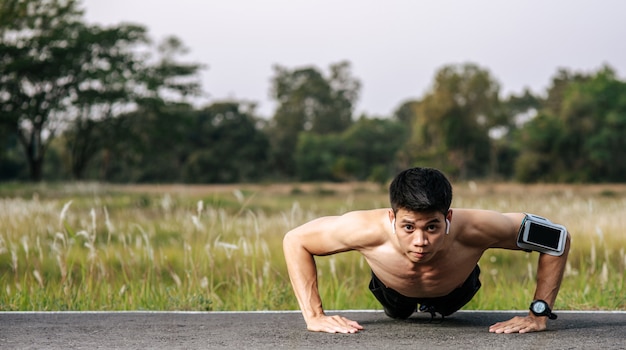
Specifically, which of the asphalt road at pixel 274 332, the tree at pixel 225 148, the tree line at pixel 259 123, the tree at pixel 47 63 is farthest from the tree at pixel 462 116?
the asphalt road at pixel 274 332

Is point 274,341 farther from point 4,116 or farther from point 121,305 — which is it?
point 4,116

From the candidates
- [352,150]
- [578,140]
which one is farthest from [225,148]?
[578,140]

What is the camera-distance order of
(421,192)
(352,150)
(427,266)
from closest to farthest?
1. (421,192)
2. (427,266)
3. (352,150)

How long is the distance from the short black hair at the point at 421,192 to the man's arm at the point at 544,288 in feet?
2.50

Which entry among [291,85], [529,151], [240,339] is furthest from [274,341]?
[291,85]

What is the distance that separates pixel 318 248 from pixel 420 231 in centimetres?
80

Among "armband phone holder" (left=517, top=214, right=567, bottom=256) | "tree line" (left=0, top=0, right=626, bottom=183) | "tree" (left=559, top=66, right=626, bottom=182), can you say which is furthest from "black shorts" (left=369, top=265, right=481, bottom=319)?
"tree" (left=559, top=66, right=626, bottom=182)

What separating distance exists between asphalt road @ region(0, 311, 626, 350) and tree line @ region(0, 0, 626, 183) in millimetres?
34456

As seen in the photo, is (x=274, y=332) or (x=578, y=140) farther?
(x=578, y=140)

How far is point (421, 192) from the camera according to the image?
3914 mm

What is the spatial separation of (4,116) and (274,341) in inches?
1430

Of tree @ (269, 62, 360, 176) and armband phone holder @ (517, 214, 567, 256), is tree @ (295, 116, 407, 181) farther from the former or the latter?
armband phone holder @ (517, 214, 567, 256)

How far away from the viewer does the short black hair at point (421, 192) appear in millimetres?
3906

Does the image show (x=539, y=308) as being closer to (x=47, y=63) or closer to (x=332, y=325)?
(x=332, y=325)
